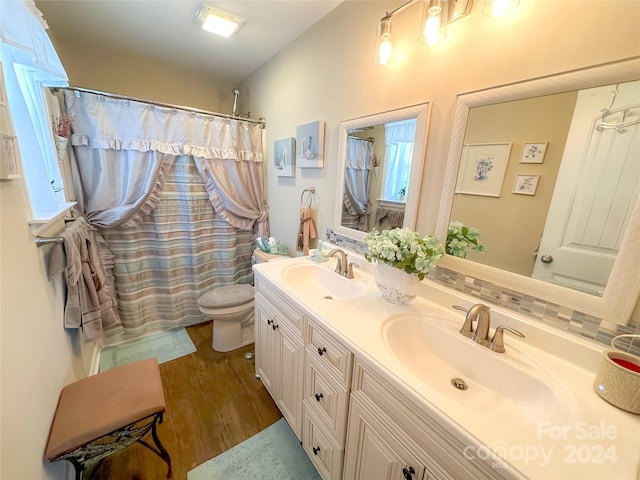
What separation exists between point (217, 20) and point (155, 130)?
89 cm

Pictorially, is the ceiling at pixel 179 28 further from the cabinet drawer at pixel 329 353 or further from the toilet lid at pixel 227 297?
the toilet lid at pixel 227 297

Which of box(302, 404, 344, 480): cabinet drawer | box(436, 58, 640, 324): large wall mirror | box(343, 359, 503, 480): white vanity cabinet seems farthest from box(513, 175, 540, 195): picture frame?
box(302, 404, 344, 480): cabinet drawer

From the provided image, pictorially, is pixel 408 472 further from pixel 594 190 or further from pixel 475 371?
pixel 594 190

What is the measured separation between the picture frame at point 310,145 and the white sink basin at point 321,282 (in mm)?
742

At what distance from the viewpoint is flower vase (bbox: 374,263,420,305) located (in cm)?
104

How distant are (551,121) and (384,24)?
825 mm

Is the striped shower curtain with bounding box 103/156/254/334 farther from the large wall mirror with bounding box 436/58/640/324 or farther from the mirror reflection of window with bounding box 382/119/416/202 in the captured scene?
the large wall mirror with bounding box 436/58/640/324

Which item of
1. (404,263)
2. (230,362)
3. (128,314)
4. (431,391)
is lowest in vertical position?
(230,362)

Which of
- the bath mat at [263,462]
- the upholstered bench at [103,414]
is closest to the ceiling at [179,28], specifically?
the upholstered bench at [103,414]

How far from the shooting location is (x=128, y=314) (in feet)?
6.66

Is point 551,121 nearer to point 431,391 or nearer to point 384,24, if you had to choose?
point 384,24

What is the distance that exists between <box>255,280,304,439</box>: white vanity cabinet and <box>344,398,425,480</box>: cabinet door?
359 millimetres

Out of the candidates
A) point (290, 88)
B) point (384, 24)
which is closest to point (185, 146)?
point (290, 88)

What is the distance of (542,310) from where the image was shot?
861mm
